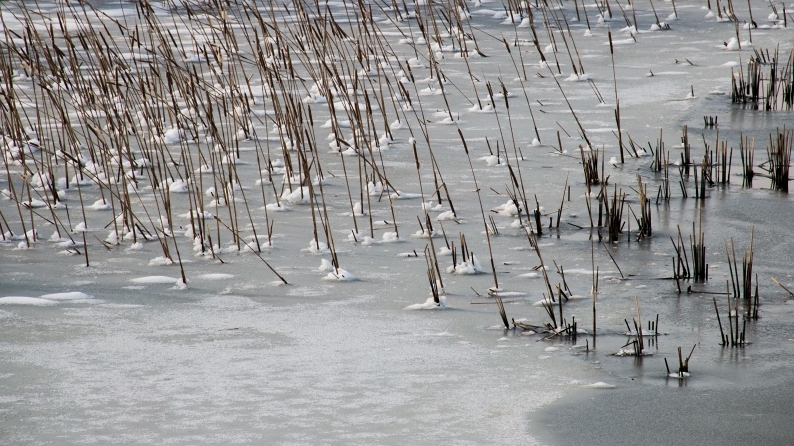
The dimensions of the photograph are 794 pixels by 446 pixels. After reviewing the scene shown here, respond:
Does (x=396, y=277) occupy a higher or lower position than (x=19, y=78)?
lower

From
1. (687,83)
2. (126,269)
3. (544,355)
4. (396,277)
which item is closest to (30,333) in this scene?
(126,269)

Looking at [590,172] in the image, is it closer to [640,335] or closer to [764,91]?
[640,335]

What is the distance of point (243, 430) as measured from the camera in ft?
7.77

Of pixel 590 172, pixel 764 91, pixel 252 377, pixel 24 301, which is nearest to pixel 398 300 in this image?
pixel 252 377

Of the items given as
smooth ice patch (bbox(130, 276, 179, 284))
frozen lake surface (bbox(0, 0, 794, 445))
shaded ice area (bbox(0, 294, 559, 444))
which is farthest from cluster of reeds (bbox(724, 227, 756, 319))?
smooth ice patch (bbox(130, 276, 179, 284))

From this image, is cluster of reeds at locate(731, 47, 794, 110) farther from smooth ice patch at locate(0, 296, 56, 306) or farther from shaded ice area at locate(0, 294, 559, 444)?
smooth ice patch at locate(0, 296, 56, 306)

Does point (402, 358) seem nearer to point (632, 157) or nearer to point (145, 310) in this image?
point (145, 310)

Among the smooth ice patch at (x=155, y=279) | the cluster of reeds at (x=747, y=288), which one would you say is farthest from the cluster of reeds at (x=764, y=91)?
the smooth ice patch at (x=155, y=279)

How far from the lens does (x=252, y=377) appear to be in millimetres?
2709

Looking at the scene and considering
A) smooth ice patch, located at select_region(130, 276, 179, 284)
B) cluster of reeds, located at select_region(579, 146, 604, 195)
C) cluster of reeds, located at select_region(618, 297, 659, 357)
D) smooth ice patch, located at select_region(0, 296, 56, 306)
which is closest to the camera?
cluster of reeds, located at select_region(618, 297, 659, 357)

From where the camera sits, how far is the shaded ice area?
7.80ft

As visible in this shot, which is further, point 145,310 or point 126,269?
point 126,269

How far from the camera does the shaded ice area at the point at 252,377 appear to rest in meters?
2.38

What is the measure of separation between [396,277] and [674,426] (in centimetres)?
149
